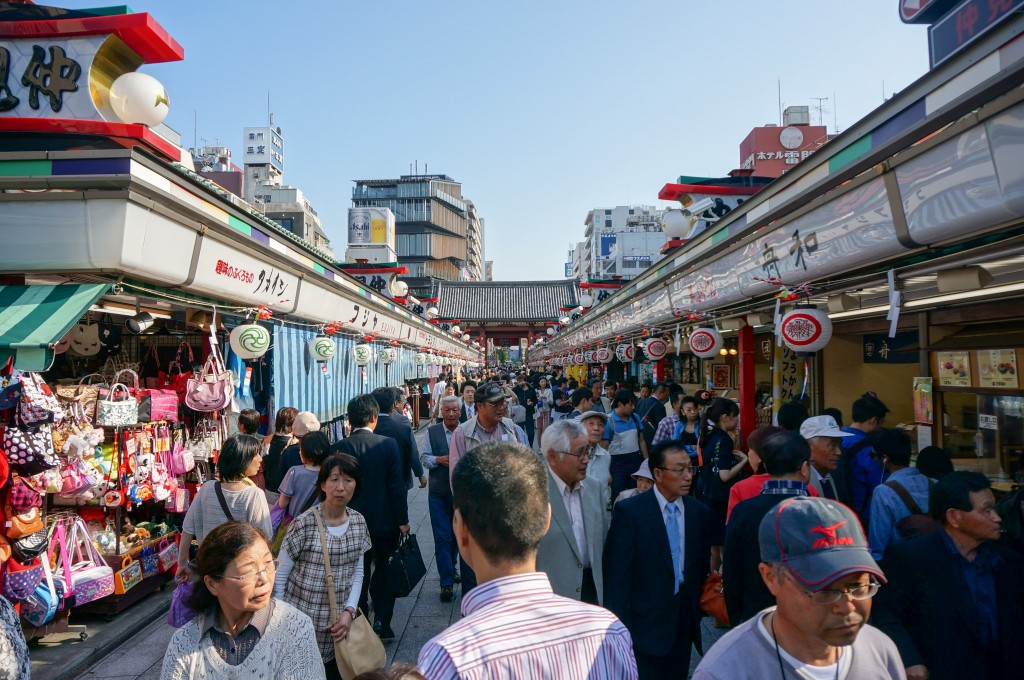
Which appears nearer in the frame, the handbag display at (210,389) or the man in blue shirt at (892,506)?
the man in blue shirt at (892,506)

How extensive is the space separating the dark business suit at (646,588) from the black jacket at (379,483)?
2068 millimetres

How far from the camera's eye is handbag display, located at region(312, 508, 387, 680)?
3314 mm

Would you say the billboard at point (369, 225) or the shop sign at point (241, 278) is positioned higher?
the billboard at point (369, 225)

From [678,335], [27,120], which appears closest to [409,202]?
[678,335]

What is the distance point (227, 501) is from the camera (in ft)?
12.9

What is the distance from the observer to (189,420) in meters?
7.47

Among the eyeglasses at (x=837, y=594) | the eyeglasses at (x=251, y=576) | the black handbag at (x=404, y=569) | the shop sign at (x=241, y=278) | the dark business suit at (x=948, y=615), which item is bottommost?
Result: the black handbag at (x=404, y=569)

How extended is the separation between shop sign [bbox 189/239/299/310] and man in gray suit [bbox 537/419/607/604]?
422cm

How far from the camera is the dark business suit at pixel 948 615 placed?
9.37 ft

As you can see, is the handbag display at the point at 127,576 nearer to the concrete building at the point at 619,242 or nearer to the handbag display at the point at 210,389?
the handbag display at the point at 210,389

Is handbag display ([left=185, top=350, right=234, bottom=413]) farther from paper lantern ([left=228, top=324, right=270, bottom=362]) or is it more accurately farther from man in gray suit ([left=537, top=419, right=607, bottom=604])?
man in gray suit ([left=537, top=419, right=607, bottom=604])

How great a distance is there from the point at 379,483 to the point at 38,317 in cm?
275

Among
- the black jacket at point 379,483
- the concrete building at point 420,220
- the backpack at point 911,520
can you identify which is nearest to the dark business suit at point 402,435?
the black jacket at point 379,483

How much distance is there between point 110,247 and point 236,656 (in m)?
3.72
